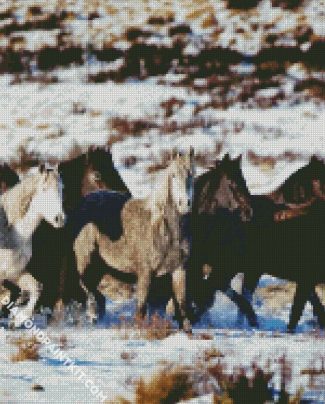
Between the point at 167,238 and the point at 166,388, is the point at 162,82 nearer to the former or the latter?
the point at 167,238

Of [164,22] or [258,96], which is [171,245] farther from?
[164,22]

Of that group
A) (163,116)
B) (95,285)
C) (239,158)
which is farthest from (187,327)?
(163,116)

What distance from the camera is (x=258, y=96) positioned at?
6711 millimetres

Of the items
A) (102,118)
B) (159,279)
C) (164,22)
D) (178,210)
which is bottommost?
(159,279)

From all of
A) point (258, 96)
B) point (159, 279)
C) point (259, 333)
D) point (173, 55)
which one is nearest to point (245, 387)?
point (259, 333)

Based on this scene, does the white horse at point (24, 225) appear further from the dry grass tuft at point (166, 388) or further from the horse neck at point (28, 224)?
the dry grass tuft at point (166, 388)

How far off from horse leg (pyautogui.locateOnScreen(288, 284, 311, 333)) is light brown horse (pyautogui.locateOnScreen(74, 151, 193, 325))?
2.13ft

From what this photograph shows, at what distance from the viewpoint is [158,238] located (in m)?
5.92

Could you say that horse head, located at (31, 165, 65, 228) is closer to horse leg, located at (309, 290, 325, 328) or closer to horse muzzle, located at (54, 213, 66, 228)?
horse muzzle, located at (54, 213, 66, 228)

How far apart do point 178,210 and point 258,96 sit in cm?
124

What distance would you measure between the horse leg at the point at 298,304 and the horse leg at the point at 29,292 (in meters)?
1.55

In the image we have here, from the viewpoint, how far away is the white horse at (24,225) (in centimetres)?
595

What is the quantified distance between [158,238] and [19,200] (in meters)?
0.88

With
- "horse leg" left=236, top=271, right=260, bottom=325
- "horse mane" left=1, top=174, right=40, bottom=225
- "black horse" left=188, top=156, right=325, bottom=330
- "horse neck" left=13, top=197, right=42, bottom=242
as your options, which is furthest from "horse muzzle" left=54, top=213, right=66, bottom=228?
"horse leg" left=236, top=271, right=260, bottom=325
